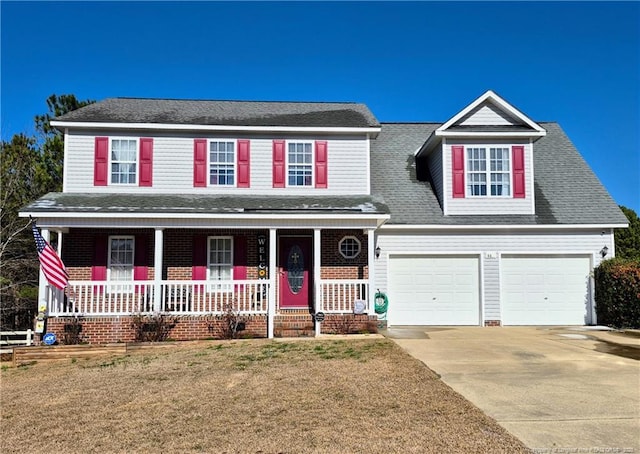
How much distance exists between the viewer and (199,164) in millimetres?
15133

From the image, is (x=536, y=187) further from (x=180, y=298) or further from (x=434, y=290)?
(x=180, y=298)

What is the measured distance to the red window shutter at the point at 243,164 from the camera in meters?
15.2

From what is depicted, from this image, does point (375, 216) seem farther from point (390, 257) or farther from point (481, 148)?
point (481, 148)

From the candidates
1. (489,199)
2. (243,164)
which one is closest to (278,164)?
(243,164)

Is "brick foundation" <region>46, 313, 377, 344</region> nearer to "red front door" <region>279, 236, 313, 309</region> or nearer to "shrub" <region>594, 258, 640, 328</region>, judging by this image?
"red front door" <region>279, 236, 313, 309</region>

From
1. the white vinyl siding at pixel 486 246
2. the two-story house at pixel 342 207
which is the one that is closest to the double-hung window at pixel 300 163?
the two-story house at pixel 342 207

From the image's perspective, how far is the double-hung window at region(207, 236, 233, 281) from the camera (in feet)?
48.1

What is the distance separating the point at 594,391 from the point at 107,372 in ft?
26.0

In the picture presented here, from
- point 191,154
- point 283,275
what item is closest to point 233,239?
point 283,275

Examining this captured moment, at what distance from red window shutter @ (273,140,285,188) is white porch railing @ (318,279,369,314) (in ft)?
11.7

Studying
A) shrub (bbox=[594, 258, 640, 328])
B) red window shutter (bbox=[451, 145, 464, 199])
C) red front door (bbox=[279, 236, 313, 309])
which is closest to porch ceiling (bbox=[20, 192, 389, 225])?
red front door (bbox=[279, 236, 313, 309])

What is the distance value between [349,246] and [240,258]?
3.12m

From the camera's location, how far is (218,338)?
1264cm

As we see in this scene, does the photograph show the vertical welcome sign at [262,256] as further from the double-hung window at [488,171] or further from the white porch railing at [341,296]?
the double-hung window at [488,171]
